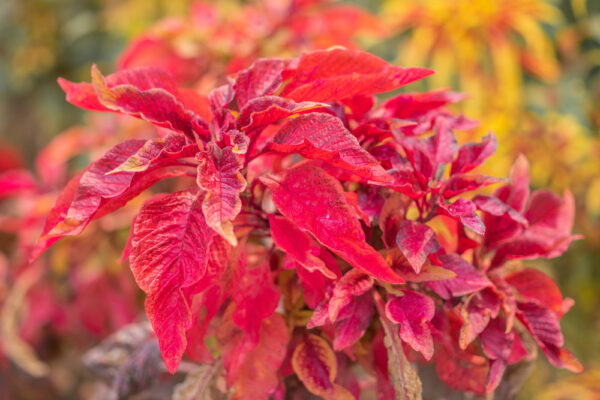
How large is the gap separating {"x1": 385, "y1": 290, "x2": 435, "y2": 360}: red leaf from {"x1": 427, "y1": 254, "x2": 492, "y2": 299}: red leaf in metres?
0.03

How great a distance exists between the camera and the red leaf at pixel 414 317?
13.3 inches

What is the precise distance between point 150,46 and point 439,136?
54 cm

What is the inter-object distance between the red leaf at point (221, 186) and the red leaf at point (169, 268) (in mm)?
23

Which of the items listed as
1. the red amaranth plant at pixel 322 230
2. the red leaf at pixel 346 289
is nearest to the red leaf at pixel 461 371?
the red amaranth plant at pixel 322 230

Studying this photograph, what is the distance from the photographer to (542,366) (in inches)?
40.3

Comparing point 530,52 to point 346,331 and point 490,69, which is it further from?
point 346,331

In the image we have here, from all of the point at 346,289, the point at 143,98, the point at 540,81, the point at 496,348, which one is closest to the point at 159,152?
the point at 143,98

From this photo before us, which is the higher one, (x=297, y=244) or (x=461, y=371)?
(x=297, y=244)

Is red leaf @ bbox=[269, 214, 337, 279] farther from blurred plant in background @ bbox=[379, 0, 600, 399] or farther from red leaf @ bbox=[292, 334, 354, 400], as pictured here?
blurred plant in background @ bbox=[379, 0, 600, 399]

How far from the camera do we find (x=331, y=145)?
1.08 feet

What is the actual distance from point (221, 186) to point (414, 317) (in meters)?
0.15

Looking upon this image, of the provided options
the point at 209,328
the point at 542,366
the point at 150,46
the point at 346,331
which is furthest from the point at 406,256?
the point at 542,366

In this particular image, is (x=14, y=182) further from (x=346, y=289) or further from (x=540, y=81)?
(x=540, y=81)

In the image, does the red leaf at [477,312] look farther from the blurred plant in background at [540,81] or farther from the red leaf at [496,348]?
the blurred plant in background at [540,81]
